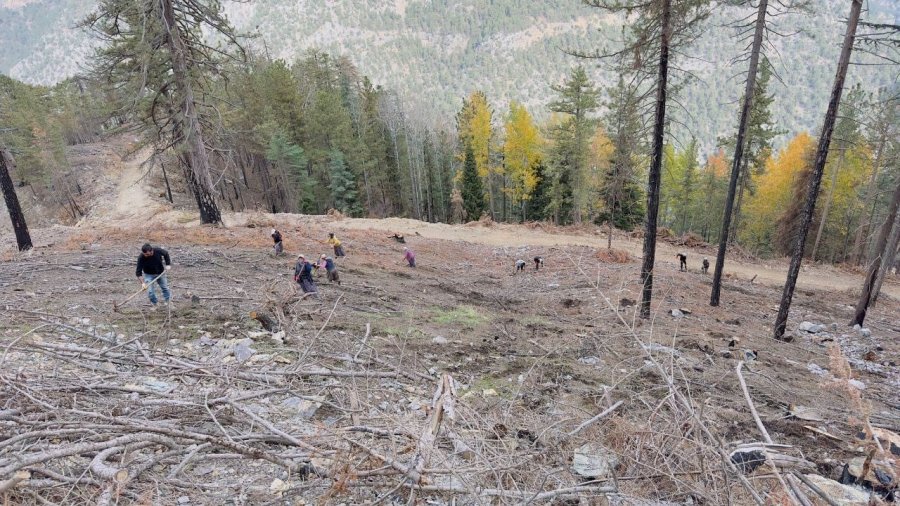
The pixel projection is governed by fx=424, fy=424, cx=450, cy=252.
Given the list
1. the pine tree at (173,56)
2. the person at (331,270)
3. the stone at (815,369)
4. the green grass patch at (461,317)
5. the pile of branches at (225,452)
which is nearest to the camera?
the pile of branches at (225,452)

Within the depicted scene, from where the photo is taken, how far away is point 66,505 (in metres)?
2.25

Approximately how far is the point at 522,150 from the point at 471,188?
5823 mm

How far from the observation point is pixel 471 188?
3822cm

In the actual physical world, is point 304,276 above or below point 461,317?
above

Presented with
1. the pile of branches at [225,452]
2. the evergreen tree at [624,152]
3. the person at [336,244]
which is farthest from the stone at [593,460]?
the person at [336,244]

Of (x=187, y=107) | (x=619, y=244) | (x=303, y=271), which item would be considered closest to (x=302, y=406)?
(x=303, y=271)

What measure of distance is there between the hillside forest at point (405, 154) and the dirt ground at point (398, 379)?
5.26 meters

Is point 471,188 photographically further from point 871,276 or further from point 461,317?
point 461,317

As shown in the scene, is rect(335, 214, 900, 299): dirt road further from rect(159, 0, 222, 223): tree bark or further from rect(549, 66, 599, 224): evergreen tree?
rect(159, 0, 222, 223): tree bark

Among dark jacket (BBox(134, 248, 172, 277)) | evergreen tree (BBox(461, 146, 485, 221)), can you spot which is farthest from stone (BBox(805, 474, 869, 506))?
evergreen tree (BBox(461, 146, 485, 221))

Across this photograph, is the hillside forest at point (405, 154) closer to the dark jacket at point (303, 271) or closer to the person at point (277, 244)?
the person at point (277, 244)

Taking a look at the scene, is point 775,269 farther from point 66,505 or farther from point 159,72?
point 159,72

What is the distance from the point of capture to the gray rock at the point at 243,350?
5465mm

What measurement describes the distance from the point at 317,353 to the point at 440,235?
66.0ft
